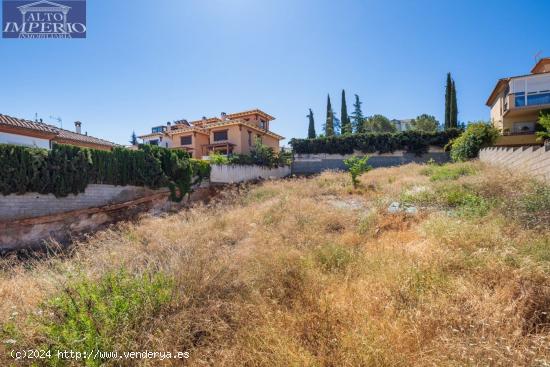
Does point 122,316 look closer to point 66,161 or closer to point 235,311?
point 235,311

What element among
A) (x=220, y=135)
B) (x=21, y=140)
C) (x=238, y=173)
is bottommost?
(x=238, y=173)

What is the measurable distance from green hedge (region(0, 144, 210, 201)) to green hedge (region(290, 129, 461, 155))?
35.2 ft

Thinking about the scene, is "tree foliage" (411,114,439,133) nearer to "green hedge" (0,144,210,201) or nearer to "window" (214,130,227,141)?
"window" (214,130,227,141)

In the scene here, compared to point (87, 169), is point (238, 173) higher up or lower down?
lower down

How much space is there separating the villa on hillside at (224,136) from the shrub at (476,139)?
13.8m

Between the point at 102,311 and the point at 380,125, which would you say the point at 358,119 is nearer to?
the point at 380,125

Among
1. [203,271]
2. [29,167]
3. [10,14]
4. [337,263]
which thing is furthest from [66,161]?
[337,263]

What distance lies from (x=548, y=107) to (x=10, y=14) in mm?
27433

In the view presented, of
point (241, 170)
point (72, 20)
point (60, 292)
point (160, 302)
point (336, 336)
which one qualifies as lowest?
point (336, 336)

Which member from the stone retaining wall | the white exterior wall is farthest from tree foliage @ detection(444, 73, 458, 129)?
the white exterior wall

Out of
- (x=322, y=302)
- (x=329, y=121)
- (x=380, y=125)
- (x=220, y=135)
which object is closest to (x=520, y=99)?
(x=380, y=125)

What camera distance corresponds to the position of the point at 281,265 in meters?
3.57

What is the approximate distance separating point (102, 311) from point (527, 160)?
9.18 metres

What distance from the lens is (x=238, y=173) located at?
1672 cm
